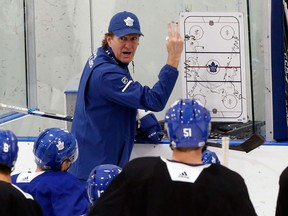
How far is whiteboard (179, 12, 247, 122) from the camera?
449 cm

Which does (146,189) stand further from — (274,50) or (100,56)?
(274,50)

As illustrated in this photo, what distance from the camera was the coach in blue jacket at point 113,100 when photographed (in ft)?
12.4

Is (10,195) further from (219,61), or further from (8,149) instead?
(219,61)

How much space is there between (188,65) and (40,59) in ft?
4.17

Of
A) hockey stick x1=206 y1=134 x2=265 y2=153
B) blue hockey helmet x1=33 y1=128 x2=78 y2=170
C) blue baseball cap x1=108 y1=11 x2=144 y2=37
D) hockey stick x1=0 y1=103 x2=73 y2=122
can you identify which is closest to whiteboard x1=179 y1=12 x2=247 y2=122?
hockey stick x1=206 y1=134 x2=265 y2=153

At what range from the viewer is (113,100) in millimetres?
3822

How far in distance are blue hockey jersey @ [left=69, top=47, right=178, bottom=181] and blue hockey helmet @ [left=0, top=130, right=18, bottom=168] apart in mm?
905

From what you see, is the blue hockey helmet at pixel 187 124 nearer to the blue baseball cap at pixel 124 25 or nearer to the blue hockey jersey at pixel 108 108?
the blue hockey jersey at pixel 108 108

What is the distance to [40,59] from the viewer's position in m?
5.39

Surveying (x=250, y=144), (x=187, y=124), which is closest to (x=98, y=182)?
(x=187, y=124)

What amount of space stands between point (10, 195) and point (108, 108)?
53.0 inches

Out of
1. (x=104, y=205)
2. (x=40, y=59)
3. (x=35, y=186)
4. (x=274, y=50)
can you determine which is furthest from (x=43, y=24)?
(x=104, y=205)

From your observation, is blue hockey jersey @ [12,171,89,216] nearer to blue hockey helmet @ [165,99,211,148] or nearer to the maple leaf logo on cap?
blue hockey helmet @ [165,99,211,148]

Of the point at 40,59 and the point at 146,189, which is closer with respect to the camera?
the point at 146,189
